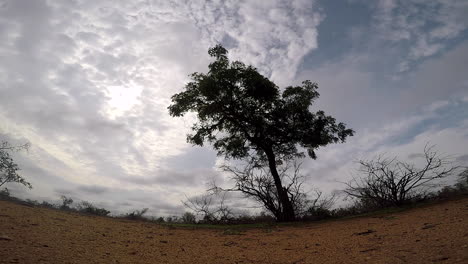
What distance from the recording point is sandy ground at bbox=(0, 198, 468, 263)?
3.55 meters

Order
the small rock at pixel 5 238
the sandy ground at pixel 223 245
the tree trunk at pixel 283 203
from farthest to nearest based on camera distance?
the tree trunk at pixel 283 203 → the small rock at pixel 5 238 → the sandy ground at pixel 223 245

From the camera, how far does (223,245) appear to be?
224 inches

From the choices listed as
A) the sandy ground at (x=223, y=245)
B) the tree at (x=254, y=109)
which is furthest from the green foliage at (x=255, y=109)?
the sandy ground at (x=223, y=245)

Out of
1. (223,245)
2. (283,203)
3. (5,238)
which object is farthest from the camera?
(283,203)

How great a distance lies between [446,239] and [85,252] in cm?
603

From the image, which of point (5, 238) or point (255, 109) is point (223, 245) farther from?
point (255, 109)

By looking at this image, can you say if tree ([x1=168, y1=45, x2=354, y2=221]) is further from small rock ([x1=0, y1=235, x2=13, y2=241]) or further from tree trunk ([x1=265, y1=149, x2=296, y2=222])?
small rock ([x1=0, y1=235, x2=13, y2=241])

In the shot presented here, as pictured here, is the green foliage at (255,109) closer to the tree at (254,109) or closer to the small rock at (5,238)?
the tree at (254,109)

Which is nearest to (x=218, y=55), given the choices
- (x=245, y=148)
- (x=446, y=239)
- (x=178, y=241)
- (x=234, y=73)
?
(x=234, y=73)

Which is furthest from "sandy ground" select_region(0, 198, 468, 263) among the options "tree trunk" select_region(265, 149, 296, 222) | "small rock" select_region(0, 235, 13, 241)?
"tree trunk" select_region(265, 149, 296, 222)

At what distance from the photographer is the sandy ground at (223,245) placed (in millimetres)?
3547

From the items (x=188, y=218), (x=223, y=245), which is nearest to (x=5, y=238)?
(x=223, y=245)

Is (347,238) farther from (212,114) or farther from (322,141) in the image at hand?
(212,114)

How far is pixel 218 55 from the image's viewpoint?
13.7 m
